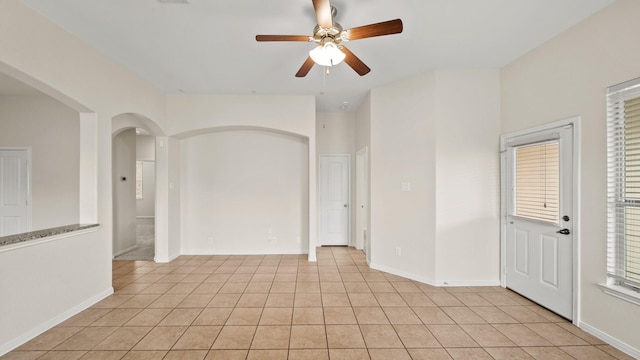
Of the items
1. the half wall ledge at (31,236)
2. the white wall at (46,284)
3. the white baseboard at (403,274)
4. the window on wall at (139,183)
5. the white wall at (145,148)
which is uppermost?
the white wall at (145,148)

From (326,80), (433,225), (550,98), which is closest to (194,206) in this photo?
(326,80)

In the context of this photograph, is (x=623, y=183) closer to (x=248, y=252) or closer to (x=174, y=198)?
(x=248, y=252)

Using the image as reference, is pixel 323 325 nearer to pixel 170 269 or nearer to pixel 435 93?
pixel 170 269

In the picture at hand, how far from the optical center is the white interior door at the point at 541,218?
107 inches

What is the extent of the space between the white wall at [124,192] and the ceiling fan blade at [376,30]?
5211 mm

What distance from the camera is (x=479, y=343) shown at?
2.33 meters

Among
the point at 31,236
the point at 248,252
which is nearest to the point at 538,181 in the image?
the point at 248,252

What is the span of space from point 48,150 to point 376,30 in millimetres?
5137

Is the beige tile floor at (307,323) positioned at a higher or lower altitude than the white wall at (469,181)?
lower

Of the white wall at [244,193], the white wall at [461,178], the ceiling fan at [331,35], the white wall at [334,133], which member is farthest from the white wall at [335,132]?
the ceiling fan at [331,35]

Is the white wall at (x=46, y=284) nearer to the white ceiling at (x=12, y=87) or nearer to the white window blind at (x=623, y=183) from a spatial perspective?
the white ceiling at (x=12, y=87)

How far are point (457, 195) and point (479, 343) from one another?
1842 millimetres

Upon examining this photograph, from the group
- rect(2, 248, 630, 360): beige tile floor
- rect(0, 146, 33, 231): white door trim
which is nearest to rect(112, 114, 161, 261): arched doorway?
rect(0, 146, 33, 231): white door trim

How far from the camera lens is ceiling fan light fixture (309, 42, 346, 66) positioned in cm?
230
